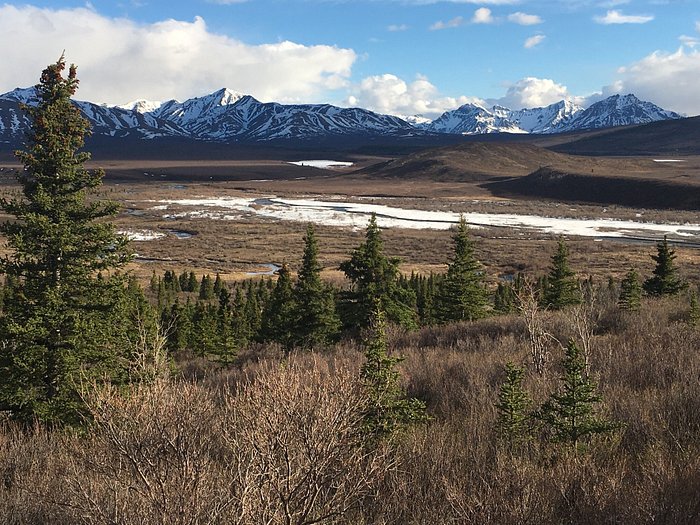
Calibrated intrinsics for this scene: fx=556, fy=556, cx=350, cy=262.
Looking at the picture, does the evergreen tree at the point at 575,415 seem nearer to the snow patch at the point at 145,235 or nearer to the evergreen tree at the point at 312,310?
the evergreen tree at the point at 312,310

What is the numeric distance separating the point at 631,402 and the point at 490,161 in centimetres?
17638

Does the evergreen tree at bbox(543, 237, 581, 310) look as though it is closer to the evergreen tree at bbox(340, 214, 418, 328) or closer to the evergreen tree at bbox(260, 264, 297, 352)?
the evergreen tree at bbox(340, 214, 418, 328)

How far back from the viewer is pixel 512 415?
5199 millimetres

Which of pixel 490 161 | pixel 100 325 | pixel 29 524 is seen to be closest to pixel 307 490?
pixel 29 524

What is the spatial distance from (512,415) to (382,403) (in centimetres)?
136

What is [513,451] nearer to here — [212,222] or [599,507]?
[599,507]

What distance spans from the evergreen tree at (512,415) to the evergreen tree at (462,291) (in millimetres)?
14450

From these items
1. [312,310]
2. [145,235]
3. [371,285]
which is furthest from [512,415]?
[145,235]

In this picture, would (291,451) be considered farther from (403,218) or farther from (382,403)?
(403,218)

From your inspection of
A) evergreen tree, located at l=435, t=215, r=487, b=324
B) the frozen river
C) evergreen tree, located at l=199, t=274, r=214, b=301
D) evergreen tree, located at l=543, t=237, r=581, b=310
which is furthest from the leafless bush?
the frozen river

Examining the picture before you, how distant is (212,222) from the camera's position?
79000 mm

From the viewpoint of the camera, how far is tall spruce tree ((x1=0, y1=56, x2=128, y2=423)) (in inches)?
361

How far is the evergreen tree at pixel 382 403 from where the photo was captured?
571 centimetres

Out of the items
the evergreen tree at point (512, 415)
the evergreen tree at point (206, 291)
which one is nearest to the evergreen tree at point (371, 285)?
the evergreen tree at point (512, 415)
